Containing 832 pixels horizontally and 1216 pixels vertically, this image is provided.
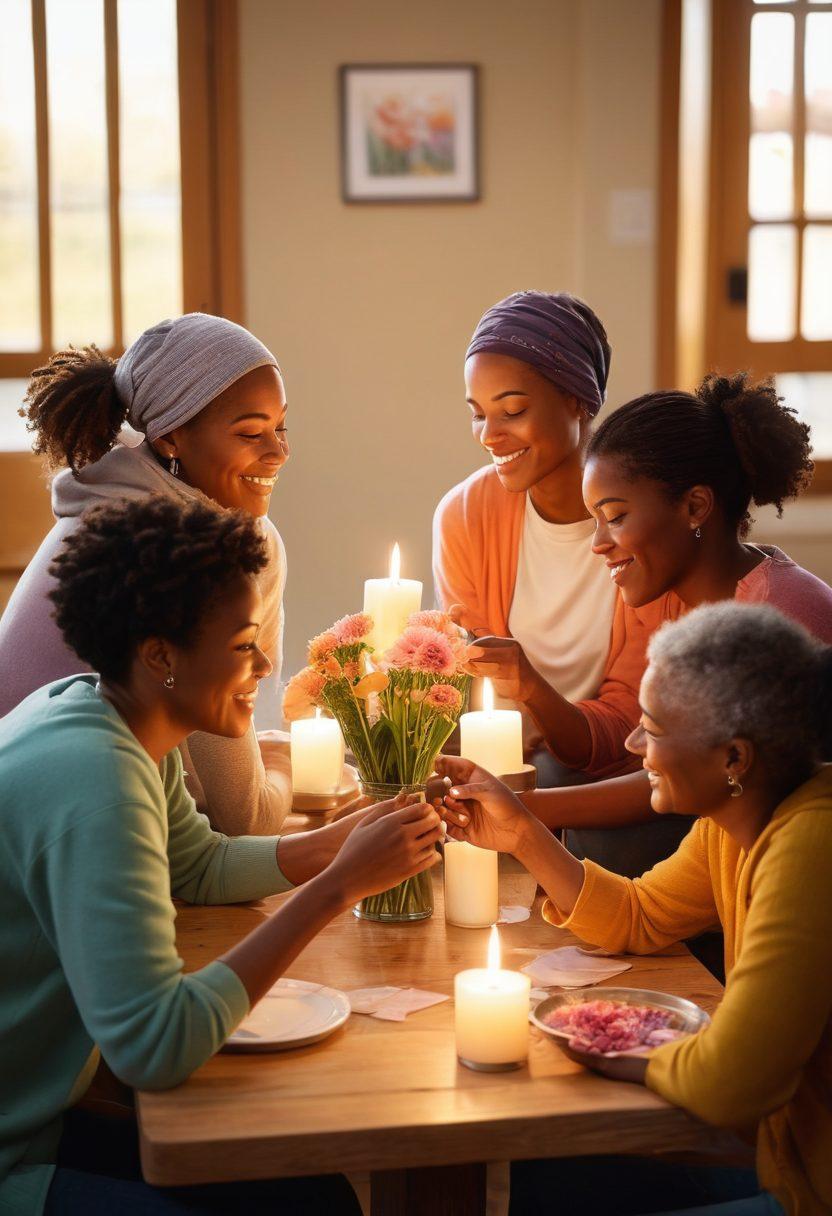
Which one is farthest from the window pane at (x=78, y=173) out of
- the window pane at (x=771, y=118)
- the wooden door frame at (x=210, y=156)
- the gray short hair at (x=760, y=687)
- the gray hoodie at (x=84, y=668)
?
the gray short hair at (x=760, y=687)

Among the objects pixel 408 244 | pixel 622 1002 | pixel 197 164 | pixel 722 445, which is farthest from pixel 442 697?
pixel 197 164

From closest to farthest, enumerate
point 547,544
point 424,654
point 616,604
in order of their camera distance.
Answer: point 424,654 → point 616,604 → point 547,544

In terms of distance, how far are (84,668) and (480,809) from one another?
654mm

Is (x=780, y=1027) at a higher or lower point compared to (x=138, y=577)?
lower

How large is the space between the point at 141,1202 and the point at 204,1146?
0.84 feet

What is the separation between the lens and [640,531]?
2.09 m

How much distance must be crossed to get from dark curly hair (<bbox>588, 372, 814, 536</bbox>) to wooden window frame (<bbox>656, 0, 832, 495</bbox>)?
2.50 metres

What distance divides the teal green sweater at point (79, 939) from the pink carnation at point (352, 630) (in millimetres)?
360

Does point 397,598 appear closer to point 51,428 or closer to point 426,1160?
point 51,428

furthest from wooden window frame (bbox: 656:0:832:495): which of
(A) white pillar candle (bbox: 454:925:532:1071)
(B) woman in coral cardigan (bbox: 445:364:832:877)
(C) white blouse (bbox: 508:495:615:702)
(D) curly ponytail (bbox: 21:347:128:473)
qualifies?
(A) white pillar candle (bbox: 454:925:532:1071)

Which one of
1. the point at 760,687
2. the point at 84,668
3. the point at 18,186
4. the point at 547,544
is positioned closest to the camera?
the point at 760,687

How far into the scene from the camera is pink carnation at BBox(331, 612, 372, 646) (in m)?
1.73

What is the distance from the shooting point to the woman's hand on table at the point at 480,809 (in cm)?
167

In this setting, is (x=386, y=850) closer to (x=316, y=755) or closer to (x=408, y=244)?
(x=316, y=755)
